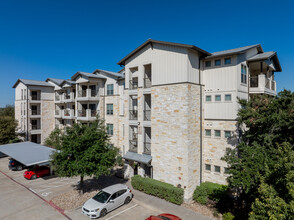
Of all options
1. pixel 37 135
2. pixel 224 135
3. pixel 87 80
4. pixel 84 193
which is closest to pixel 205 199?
pixel 224 135

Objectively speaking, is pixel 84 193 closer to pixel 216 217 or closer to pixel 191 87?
pixel 216 217

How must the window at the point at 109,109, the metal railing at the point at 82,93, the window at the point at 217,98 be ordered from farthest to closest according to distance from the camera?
the metal railing at the point at 82,93, the window at the point at 109,109, the window at the point at 217,98

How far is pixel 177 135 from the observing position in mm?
15578

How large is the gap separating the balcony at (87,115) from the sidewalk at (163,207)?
14.0 m

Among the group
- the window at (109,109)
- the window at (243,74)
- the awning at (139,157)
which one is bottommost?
the awning at (139,157)

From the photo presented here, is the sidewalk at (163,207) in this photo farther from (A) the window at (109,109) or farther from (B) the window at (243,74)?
(A) the window at (109,109)

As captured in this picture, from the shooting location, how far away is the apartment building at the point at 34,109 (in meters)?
33.7

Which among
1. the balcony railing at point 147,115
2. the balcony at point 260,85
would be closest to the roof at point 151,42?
the balcony at point 260,85

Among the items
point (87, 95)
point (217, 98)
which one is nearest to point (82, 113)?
point (87, 95)

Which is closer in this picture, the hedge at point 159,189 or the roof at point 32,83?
the hedge at point 159,189

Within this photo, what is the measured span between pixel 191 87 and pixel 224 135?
519cm

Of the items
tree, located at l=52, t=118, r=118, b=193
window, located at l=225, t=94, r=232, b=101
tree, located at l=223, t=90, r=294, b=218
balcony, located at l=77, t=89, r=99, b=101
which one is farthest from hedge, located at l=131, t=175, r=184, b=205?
balcony, located at l=77, t=89, r=99, b=101

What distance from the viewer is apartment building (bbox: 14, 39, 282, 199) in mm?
15414

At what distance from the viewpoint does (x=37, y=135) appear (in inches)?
1398
